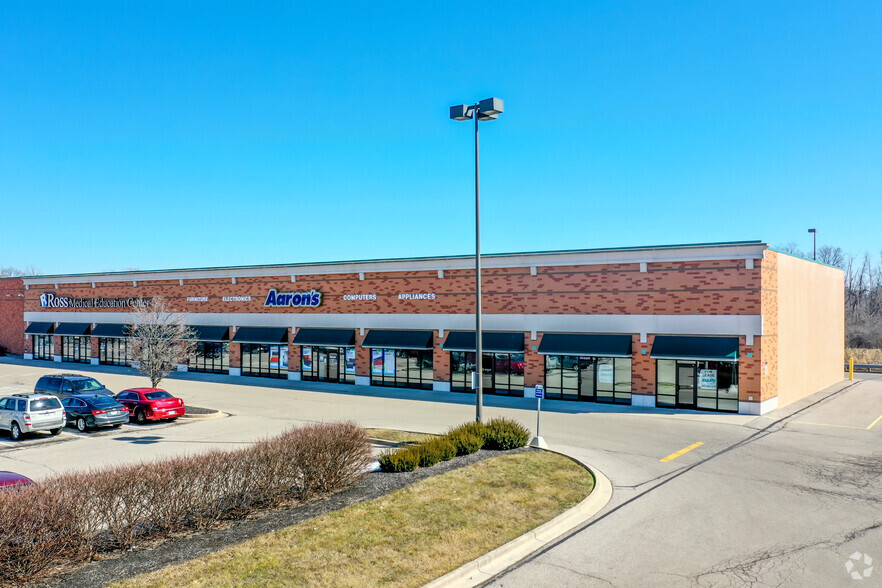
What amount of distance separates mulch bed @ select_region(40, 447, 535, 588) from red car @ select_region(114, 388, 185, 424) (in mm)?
13538

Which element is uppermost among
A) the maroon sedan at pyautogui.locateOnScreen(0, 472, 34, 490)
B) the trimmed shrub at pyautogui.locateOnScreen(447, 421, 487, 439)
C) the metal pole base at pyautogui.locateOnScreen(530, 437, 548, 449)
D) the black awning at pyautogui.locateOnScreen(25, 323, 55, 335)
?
the black awning at pyautogui.locateOnScreen(25, 323, 55, 335)

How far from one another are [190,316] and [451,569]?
37561mm

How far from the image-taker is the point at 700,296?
84.9 feet

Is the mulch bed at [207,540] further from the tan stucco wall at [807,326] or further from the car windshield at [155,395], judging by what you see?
the tan stucco wall at [807,326]

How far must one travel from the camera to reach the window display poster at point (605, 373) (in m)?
27.7

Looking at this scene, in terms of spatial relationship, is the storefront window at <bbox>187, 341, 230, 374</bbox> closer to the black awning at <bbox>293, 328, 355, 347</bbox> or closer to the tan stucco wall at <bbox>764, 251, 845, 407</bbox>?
the black awning at <bbox>293, 328, 355, 347</bbox>

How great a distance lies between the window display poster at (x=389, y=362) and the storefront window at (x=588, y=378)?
9.05 metres

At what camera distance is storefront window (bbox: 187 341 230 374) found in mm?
40875

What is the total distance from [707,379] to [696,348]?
55.6 inches

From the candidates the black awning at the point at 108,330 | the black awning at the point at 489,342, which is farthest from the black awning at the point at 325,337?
the black awning at the point at 108,330

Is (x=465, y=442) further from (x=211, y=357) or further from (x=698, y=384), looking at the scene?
(x=211, y=357)

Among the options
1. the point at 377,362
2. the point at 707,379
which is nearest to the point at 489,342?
the point at 377,362

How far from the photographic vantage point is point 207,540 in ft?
32.2

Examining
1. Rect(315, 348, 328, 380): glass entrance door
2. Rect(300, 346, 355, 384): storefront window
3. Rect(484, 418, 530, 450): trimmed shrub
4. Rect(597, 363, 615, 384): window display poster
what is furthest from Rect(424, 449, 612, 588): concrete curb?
Rect(315, 348, 328, 380): glass entrance door
